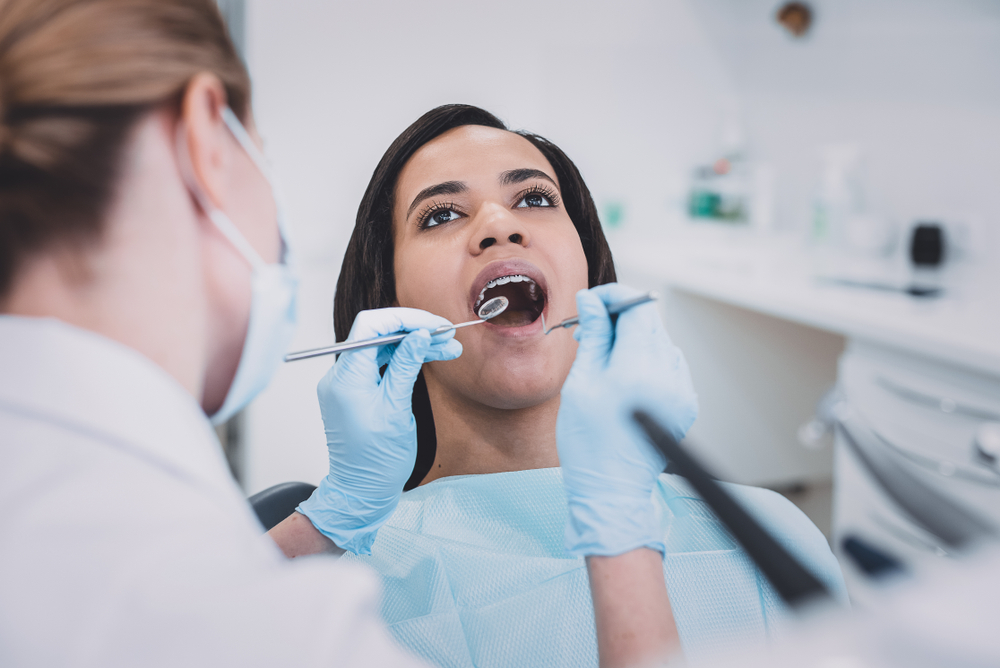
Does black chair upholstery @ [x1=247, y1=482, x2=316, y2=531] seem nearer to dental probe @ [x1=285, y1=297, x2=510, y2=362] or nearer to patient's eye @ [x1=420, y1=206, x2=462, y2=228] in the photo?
dental probe @ [x1=285, y1=297, x2=510, y2=362]

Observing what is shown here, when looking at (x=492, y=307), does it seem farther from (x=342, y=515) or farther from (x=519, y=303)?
(x=342, y=515)

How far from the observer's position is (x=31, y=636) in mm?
365

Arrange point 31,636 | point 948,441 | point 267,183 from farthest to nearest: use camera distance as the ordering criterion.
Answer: point 948,441
point 267,183
point 31,636

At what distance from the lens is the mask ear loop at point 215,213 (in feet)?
1.64

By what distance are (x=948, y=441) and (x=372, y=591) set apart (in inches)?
50.9

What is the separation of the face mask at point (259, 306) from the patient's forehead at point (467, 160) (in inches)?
17.2

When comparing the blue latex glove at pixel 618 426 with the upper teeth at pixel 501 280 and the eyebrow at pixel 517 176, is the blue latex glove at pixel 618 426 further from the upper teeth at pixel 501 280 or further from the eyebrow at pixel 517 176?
the eyebrow at pixel 517 176

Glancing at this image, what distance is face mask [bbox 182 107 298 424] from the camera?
0.56m

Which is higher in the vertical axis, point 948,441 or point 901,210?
point 901,210

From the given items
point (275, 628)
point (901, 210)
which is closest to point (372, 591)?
point (275, 628)

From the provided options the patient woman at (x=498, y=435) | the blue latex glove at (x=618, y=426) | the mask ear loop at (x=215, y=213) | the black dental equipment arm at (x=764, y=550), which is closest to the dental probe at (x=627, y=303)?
the blue latex glove at (x=618, y=426)

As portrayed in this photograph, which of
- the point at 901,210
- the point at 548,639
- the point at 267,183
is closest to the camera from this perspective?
the point at 267,183

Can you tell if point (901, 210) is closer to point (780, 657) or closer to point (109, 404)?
point (780, 657)

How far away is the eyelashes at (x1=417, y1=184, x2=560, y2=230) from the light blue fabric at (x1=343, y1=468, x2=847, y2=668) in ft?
1.25
